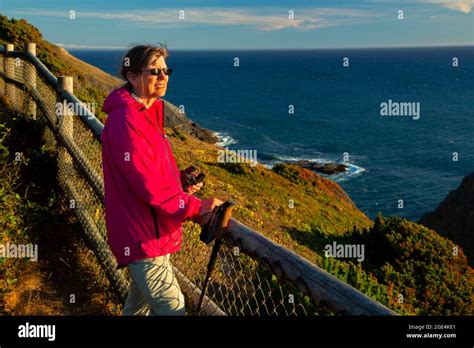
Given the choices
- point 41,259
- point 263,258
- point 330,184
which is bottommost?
point 330,184

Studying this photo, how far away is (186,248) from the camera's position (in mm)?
5473

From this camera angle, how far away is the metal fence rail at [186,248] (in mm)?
2625

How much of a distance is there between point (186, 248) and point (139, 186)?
2.62 m

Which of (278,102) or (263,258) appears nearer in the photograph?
→ (263,258)

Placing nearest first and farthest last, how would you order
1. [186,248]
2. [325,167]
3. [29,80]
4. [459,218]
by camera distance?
[186,248] < [29,80] < [459,218] < [325,167]

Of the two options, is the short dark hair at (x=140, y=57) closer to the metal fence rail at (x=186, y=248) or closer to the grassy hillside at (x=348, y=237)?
the metal fence rail at (x=186, y=248)

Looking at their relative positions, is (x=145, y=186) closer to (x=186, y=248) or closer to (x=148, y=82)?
(x=148, y=82)

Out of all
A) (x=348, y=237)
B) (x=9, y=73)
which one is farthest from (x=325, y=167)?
(x=9, y=73)

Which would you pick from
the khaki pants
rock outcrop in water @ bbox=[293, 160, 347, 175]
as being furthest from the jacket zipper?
rock outcrop in water @ bbox=[293, 160, 347, 175]

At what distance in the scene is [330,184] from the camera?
37.0m

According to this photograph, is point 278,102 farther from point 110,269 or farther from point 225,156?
point 110,269

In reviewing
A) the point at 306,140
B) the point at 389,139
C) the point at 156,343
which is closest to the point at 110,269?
the point at 156,343

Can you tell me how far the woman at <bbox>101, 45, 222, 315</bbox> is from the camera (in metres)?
2.96

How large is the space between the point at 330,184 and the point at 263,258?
34612 mm
